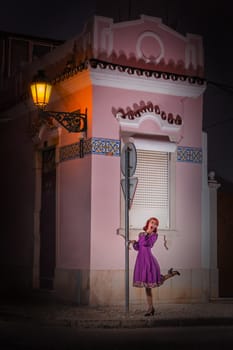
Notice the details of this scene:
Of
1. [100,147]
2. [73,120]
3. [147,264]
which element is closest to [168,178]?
[100,147]

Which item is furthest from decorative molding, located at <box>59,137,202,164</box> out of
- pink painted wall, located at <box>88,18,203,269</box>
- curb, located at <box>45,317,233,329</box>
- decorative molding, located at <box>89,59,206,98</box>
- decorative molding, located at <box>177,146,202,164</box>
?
curb, located at <box>45,317,233,329</box>

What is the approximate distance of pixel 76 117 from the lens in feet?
55.2

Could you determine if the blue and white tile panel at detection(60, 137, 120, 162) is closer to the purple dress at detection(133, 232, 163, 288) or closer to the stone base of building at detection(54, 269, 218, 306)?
the stone base of building at detection(54, 269, 218, 306)

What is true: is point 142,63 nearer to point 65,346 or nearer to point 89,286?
point 89,286

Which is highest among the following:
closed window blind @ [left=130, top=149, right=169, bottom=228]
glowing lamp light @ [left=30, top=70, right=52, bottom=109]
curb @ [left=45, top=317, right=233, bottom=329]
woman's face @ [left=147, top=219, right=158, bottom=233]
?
glowing lamp light @ [left=30, top=70, right=52, bottom=109]

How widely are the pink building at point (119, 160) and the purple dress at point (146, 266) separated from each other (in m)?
1.95

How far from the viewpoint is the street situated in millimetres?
10781

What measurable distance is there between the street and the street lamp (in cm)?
469

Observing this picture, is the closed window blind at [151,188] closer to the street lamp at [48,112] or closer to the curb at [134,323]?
the street lamp at [48,112]

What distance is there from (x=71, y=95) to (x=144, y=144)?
6.37 ft

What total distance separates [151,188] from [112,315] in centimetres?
384

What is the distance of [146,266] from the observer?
1448cm

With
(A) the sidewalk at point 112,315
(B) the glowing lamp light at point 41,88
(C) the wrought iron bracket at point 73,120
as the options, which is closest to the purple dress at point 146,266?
(A) the sidewalk at point 112,315

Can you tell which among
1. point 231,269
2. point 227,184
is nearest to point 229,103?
point 227,184
